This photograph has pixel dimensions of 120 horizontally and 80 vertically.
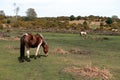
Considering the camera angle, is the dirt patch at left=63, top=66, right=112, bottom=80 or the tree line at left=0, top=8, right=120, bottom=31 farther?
the tree line at left=0, top=8, right=120, bottom=31

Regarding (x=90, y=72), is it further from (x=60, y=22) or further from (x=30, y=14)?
(x=30, y=14)

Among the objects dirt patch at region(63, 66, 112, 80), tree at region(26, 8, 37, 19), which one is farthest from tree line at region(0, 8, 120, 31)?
dirt patch at region(63, 66, 112, 80)

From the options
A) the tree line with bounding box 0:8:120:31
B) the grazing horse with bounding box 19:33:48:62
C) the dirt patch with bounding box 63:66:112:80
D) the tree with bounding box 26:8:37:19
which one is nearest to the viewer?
the dirt patch with bounding box 63:66:112:80

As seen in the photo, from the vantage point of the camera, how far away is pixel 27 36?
2158 cm

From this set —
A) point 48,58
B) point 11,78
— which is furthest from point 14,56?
point 11,78

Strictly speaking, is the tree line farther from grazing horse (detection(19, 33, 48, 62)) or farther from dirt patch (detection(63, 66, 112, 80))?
dirt patch (detection(63, 66, 112, 80))

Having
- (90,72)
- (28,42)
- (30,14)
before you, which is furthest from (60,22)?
(90,72)

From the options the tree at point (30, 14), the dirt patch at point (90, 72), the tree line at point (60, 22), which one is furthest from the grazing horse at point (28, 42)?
the tree at point (30, 14)

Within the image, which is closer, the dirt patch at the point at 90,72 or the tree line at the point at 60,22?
the dirt patch at the point at 90,72

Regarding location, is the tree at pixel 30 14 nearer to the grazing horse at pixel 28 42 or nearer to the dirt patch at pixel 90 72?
the grazing horse at pixel 28 42

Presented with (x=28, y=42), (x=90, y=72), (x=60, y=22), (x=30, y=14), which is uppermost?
(x=28, y=42)

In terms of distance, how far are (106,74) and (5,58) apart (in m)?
8.42

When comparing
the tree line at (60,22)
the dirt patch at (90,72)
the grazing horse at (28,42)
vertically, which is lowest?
the tree line at (60,22)

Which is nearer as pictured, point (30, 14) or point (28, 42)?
point (28, 42)
